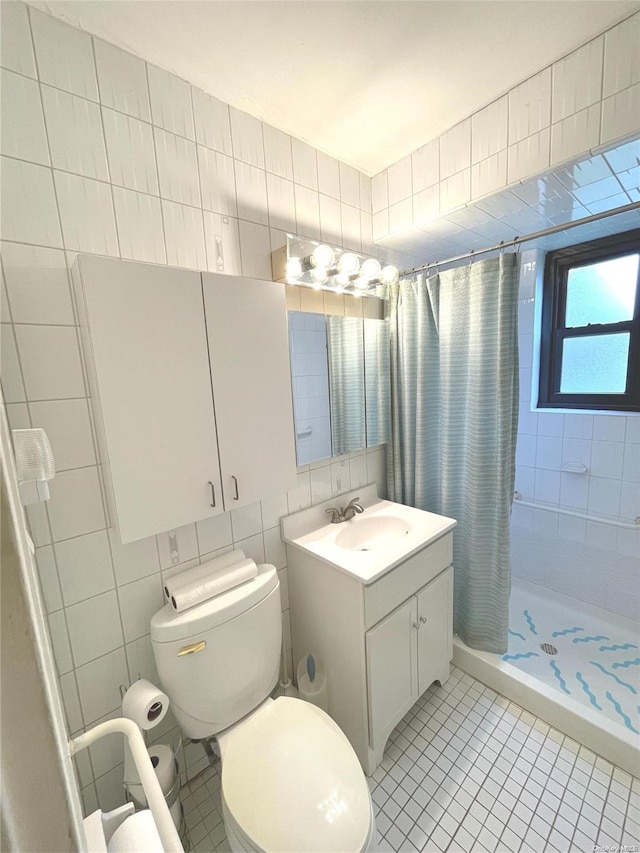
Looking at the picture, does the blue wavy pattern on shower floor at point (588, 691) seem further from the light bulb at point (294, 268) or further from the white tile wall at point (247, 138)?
the white tile wall at point (247, 138)

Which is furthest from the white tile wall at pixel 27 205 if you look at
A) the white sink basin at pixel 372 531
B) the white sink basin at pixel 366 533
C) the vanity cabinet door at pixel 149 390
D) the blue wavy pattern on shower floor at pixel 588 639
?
the blue wavy pattern on shower floor at pixel 588 639

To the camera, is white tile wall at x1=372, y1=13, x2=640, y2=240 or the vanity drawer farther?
the vanity drawer

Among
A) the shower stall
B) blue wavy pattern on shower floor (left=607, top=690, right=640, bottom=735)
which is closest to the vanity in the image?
the shower stall

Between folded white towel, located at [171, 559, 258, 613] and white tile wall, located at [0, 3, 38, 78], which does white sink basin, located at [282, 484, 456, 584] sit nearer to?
folded white towel, located at [171, 559, 258, 613]

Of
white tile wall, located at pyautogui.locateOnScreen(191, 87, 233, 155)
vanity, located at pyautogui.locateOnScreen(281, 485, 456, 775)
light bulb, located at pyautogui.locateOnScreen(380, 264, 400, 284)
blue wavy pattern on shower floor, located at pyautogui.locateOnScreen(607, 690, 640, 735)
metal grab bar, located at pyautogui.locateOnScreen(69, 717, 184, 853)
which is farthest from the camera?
light bulb, located at pyautogui.locateOnScreen(380, 264, 400, 284)

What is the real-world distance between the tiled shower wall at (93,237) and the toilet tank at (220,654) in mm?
186

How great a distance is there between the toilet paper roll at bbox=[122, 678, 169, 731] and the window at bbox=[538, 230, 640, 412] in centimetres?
246

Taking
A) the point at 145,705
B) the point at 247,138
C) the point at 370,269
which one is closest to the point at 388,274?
the point at 370,269

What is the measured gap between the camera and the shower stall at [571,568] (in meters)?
1.58

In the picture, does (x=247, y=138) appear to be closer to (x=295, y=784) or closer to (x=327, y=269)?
(x=327, y=269)

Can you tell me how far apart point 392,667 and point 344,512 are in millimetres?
631

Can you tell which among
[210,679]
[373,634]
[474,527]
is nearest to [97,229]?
[210,679]

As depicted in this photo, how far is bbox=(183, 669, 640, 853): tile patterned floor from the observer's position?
1.13m

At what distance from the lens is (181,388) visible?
1015 mm
